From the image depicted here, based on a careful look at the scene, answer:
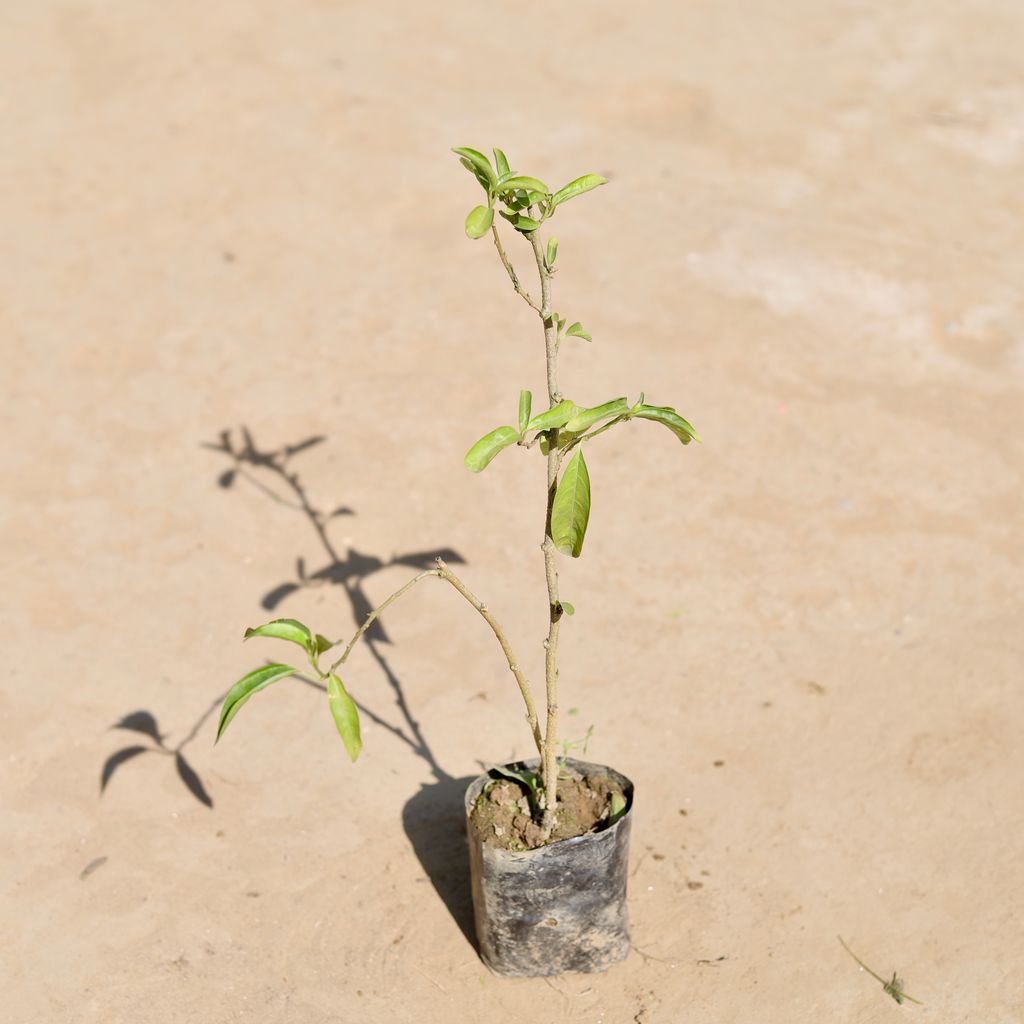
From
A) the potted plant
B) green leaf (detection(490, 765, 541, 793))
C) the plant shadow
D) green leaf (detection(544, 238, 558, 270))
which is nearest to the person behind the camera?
green leaf (detection(544, 238, 558, 270))

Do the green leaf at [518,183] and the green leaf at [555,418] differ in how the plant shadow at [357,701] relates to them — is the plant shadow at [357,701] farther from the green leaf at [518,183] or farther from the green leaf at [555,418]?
the green leaf at [518,183]

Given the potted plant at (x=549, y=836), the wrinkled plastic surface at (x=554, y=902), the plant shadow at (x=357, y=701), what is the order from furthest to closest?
the plant shadow at (x=357, y=701)
the wrinkled plastic surface at (x=554, y=902)
the potted plant at (x=549, y=836)

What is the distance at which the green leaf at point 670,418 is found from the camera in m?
2.38

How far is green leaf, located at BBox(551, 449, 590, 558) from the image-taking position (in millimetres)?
2385

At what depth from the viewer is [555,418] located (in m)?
2.36

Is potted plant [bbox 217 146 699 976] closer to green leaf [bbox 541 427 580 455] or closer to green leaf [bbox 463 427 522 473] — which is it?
green leaf [bbox 541 427 580 455]

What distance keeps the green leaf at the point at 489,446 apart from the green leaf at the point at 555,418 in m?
0.04

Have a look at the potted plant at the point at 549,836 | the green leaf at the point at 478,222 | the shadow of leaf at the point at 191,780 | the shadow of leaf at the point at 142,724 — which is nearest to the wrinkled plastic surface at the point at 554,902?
the potted plant at the point at 549,836

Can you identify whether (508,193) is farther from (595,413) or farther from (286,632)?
(286,632)

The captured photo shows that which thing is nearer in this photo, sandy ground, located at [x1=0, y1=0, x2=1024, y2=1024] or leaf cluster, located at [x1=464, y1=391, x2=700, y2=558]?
leaf cluster, located at [x1=464, y1=391, x2=700, y2=558]

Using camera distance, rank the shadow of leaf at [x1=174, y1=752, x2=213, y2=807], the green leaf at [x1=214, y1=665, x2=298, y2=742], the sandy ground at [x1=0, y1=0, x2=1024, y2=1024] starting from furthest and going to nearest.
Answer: the shadow of leaf at [x1=174, y1=752, x2=213, y2=807] < the sandy ground at [x1=0, y1=0, x2=1024, y2=1024] < the green leaf at [x1=214, y1=665, x2=298, y2=742]

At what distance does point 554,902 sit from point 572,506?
969 mm

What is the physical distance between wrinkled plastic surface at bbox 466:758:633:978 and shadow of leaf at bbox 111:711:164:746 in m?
1.09

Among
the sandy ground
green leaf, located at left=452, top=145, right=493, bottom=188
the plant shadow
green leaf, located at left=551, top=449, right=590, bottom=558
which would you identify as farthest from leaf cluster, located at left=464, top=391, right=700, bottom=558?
the sandy ground
